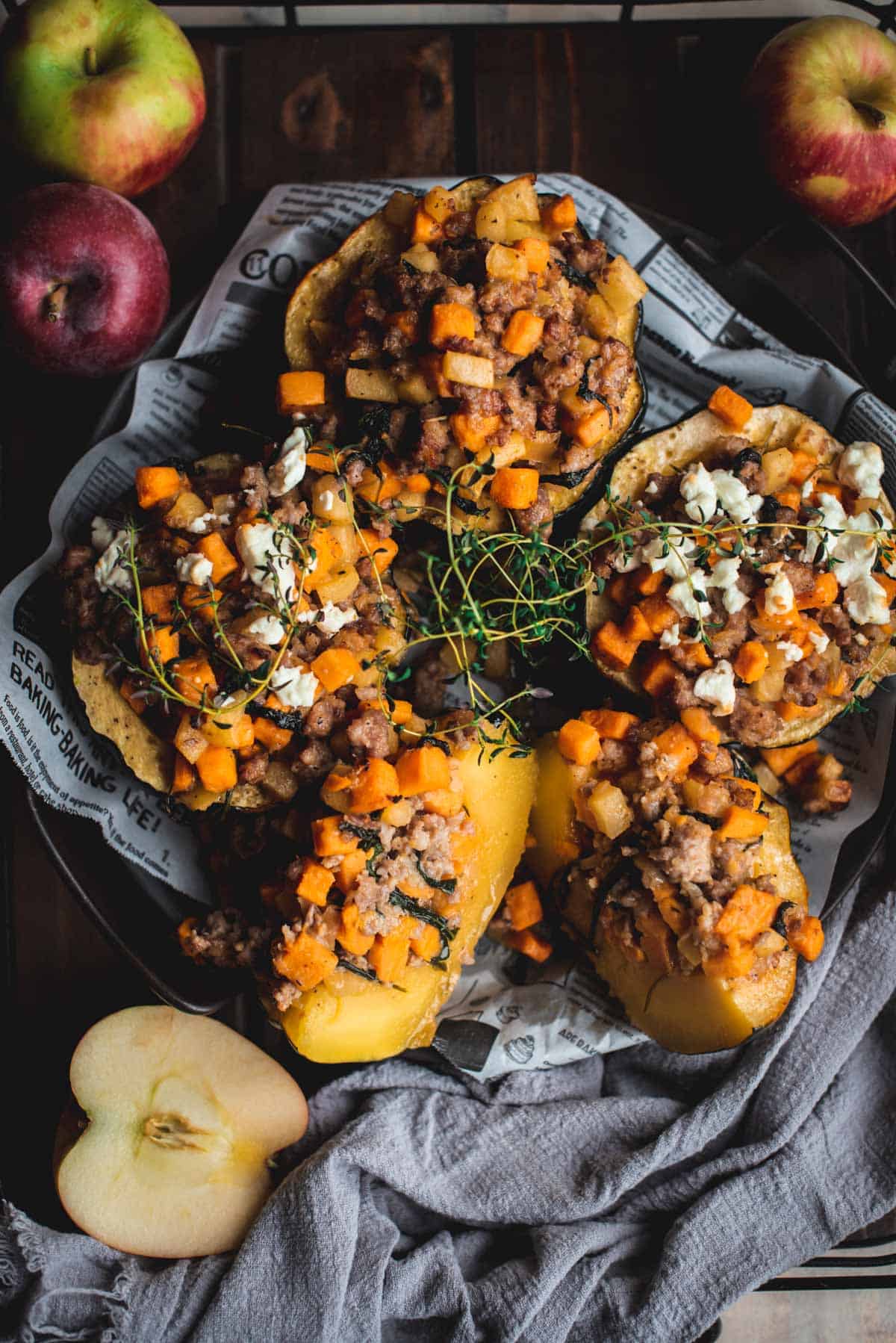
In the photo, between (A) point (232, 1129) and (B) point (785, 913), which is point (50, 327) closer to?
(A) point (232, 1129)

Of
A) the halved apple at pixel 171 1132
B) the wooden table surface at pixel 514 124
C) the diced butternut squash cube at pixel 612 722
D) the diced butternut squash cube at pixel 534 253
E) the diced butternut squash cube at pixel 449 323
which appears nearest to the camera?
the diced butternut squash cube at pixel 449 323

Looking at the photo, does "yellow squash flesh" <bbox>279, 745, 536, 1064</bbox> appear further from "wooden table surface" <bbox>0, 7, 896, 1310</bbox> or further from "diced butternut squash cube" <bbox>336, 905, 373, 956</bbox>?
"wooden table surface" <bbox>0, 7, 896, 1310</bbox>

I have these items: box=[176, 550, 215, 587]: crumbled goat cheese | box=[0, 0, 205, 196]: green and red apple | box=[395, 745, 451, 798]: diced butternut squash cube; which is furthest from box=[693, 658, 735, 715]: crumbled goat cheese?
box=[0, 0, 205, 196]: green and red apple

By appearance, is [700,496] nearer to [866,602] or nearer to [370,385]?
[866,602]

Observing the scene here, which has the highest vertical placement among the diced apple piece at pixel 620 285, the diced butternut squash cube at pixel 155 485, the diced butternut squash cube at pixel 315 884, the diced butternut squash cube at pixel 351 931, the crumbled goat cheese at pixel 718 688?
the diced apple piece at pixel 620 285

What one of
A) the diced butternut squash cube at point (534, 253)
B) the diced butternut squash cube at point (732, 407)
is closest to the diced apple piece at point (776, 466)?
the diced butternut squash cube at point (732, 407)

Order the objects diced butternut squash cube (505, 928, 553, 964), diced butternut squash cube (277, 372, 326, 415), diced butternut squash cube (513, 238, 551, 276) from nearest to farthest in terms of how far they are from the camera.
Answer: diced butternut squash cube (513, 238, 551, 276), diced butternut squash cube (277, 372, 326, 415), diced butternut squash cube (505, 928, 553, 964)

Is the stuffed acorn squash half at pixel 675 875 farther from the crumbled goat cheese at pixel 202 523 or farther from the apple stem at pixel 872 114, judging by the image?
the apple stem at pixel 872 114
